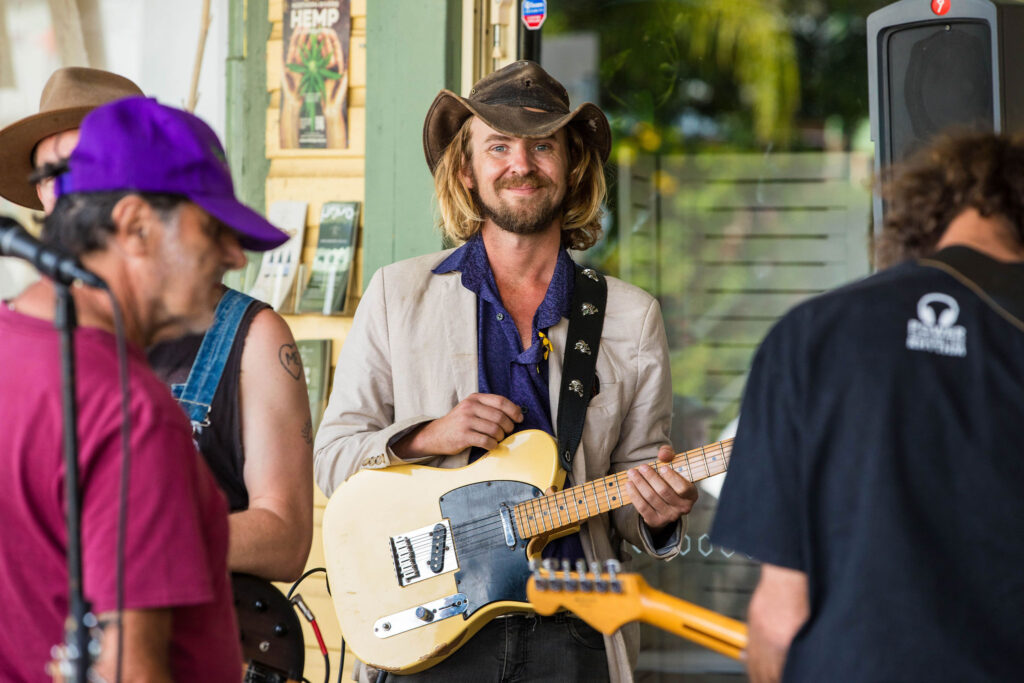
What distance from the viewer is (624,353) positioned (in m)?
2.58

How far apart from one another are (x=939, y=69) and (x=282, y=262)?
7.29 feet

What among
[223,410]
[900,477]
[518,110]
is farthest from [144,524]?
[518,110]

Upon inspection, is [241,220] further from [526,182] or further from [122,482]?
[526,182]

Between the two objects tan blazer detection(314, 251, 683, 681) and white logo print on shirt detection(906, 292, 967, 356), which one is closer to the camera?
white logo print on shirt detection(906, 292, 967, 356)

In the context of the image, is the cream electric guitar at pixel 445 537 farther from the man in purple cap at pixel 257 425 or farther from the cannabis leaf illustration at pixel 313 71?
the cannabis leaf illustration at pixel 313 71

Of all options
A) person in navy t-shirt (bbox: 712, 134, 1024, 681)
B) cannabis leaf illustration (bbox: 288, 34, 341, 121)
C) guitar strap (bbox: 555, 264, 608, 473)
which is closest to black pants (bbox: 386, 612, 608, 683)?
guitar strap (bbox: 555, 264, 608, 473)

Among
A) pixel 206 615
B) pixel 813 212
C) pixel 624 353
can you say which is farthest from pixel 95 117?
pixel 813 212

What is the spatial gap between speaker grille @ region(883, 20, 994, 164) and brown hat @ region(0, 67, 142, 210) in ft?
6.14

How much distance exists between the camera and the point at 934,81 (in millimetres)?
2680

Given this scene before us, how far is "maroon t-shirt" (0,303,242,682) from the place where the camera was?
1106 millimetres

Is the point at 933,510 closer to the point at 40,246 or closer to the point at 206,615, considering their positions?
the point at 206,615

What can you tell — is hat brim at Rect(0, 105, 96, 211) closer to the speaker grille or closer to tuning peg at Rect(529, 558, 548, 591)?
tuning peg at Rect(529, 558, 548, 591)

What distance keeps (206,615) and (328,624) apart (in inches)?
Result: 96.0

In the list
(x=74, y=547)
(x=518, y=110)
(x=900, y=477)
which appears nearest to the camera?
(x=74, y=547)
